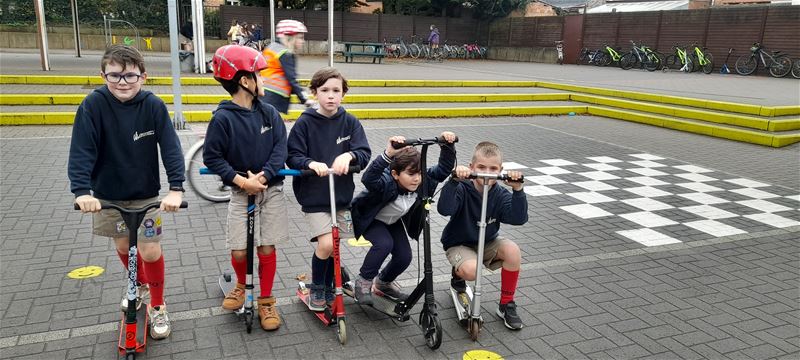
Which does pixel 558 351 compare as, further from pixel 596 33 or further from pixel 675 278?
pixel 596 33

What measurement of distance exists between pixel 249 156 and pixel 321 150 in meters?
0.44

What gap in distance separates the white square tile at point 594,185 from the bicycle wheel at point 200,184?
14.3 ft

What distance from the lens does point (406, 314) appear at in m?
3.42

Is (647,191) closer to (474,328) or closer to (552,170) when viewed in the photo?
(552,170)

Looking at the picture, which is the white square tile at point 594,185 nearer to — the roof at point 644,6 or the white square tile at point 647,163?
the white square tile at point 647,163

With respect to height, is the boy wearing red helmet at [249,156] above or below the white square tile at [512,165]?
above

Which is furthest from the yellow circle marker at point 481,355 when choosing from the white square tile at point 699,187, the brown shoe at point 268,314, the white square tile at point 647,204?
the white square tile at point 699,187

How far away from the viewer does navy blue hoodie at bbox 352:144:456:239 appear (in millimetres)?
3197

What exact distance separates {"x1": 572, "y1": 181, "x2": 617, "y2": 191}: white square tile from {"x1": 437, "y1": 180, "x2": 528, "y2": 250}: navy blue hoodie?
12.9ft

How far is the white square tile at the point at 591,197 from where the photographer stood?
647 centimetres

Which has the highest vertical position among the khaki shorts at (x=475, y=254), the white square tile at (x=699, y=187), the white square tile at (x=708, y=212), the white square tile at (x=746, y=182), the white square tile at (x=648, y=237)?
the khaki shorts at (x=475, y=254)

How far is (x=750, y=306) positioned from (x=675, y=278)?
557 millimetres

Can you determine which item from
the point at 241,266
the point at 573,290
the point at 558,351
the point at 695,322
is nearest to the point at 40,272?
the point at 241,266

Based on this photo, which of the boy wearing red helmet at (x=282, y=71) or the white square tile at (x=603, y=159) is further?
the white square tile at (x=603, y=159)
